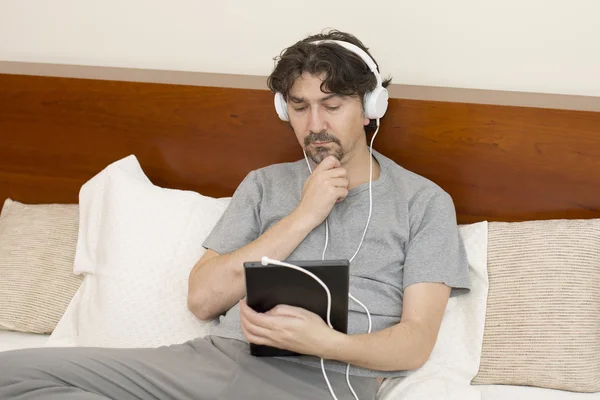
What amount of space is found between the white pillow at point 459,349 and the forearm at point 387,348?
6cm

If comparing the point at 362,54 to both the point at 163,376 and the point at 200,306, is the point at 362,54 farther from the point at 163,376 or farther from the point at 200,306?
the point at 163,376

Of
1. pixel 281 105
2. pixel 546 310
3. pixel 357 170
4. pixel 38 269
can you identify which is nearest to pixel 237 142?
pixel 281 105

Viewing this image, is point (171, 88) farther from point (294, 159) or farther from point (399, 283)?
point (399, 283)

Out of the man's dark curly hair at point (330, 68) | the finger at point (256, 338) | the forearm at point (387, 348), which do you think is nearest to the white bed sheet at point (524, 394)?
the forearm at point (387, 348)

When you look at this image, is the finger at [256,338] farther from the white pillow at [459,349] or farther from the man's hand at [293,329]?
the white pillow at [459,349]

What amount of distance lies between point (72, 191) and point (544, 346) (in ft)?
4.67

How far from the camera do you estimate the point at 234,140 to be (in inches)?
84.7

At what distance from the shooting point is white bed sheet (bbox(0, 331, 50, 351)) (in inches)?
79.8

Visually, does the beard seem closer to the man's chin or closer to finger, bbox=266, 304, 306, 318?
the man's chin

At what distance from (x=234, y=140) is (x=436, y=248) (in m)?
0.69

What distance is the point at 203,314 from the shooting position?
1.80 m

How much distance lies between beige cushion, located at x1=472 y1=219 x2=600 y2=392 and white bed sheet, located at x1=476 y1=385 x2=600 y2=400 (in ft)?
0.04

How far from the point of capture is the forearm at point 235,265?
1.73m

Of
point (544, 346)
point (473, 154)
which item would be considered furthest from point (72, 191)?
point (544, 346)
